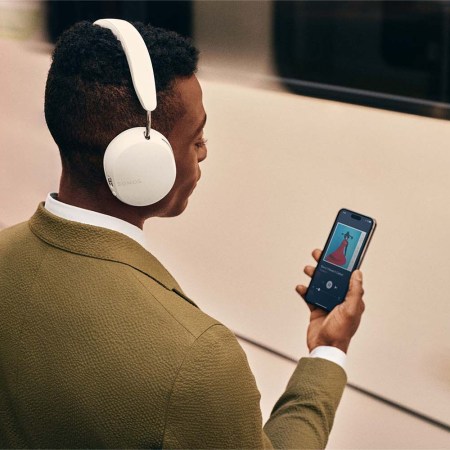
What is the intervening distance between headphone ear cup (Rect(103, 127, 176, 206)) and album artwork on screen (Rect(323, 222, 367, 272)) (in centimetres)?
55

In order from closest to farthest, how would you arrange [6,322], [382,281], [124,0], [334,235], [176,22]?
1. [6,322]
2. [334,235]
3. [382,281]
4. [176,22]
5. [124,0]

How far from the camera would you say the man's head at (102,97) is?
115 centimetres

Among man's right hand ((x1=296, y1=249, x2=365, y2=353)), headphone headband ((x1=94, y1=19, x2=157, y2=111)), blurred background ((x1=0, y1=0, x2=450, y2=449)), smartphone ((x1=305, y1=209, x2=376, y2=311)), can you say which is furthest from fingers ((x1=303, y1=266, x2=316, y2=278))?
headphone headband ((x1=94, y1=19, x2=157, y2=111))

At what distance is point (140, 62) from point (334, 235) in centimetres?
72

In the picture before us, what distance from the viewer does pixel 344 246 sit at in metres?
1.70

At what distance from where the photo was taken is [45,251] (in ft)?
3.92

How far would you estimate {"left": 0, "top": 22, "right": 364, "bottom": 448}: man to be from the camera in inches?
43.0

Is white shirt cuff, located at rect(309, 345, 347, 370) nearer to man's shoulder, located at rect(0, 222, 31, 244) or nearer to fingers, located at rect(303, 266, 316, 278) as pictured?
fingers, located at rect(303, 266, 316, 278)

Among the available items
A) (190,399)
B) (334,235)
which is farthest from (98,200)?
(334,235)

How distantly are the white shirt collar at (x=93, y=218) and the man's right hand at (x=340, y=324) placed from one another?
408 mm

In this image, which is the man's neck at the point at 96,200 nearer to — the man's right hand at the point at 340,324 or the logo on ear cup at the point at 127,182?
the logo on ear cup at the point at 127,182

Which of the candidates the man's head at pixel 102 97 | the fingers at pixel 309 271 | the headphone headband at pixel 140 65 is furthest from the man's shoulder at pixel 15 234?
the fingers at pixel 309 271

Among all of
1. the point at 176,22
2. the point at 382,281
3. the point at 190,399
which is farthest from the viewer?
the point at 176,22

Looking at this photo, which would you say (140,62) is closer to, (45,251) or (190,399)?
(45,251)
